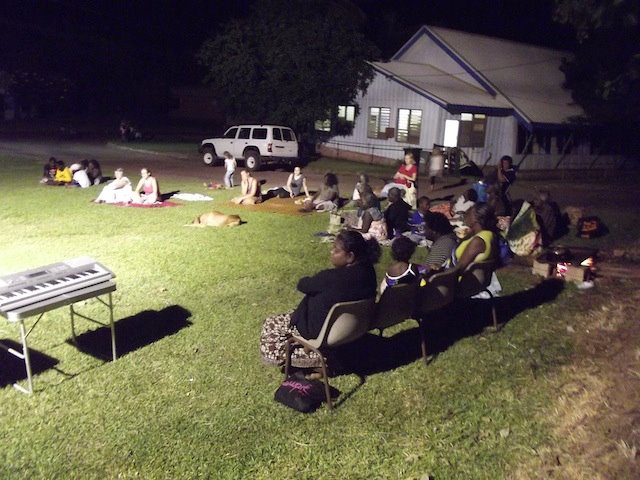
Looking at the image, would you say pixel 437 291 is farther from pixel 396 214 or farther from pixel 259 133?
pixel 259 133

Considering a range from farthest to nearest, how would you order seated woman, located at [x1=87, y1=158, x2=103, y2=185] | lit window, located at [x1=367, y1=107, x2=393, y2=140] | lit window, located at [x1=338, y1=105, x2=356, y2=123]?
lit window, located at [x1=338, y1=105, x2=356, y2=123], lit window, located at [x1=367, y1=107, x2=393, y2=140], seated woman, located at [x1=87, y1=158, x2=103, y2=185]

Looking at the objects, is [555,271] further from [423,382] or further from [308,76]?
[308,76]

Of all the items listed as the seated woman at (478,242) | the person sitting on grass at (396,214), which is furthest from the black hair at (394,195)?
the seated woman at (478,242)

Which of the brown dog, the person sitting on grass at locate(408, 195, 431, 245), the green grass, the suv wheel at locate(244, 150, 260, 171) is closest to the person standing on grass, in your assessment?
the suv wheel at locate(244, 150, 260, 171)

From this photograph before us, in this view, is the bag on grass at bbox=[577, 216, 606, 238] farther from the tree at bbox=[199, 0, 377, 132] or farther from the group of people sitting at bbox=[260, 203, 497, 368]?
the tree at bbox=[199, 0, 377, 132]

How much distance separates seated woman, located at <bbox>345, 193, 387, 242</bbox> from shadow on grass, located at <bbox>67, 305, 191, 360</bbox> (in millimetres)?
4512

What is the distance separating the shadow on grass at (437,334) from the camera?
5.74 m

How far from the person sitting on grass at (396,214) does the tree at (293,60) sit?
17.5m

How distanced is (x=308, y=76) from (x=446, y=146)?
8.04m

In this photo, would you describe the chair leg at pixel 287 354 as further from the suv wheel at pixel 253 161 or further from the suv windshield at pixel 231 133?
the suv windshield at pixel 231 133

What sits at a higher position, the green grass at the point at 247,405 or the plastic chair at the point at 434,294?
the plastic chair at the point at 434,294

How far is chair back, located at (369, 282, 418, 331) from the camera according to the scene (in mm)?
5027

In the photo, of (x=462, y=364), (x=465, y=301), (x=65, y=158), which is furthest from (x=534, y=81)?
(x=462, y=364)

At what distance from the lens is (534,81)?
28.4 meters
